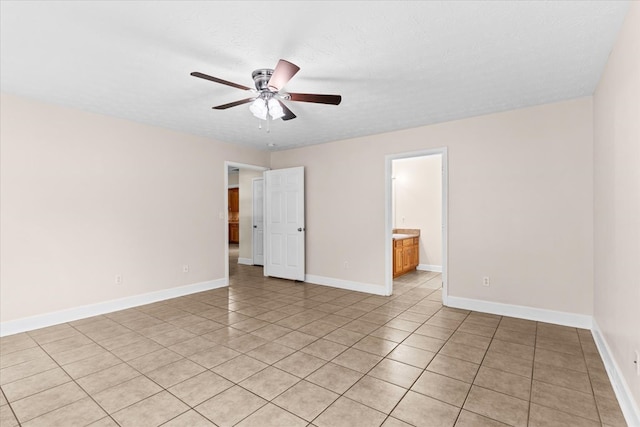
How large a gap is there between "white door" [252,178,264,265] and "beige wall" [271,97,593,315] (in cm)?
326

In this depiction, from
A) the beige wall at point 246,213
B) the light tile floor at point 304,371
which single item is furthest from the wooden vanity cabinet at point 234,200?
the light tile floor at point 304,371

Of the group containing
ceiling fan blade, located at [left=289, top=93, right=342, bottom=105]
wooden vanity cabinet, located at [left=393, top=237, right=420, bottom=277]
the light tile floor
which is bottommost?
the light tile floor

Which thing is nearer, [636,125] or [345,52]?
[636,125]

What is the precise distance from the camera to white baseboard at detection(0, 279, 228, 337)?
333 cm

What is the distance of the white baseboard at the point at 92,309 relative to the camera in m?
3.33

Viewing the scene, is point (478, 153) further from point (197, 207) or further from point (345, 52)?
point (197, 207)

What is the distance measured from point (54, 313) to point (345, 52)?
4206 mm

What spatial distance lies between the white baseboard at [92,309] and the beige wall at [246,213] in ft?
8.59

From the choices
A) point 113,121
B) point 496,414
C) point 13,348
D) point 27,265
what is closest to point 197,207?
point 113,121

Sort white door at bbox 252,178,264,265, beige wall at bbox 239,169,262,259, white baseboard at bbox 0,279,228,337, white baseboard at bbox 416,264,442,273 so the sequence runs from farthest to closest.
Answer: beige wall at bbox 239,169,262,259 → white door at bbox 252,178,264,265 → white baseboard at bbox 416,264,442,273 → white baseboard at bbox 0,279,228,337

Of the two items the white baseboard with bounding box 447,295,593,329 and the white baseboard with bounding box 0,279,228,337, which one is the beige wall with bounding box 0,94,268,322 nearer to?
the white baseboard with bounding box 0,279,228,337

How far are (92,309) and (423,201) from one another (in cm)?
633

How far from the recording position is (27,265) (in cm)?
340

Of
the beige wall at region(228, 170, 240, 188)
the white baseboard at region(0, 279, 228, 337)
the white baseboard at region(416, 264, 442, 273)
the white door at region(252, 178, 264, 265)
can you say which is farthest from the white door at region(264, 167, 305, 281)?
the beige wall at region(228, 170, 240, 188)
